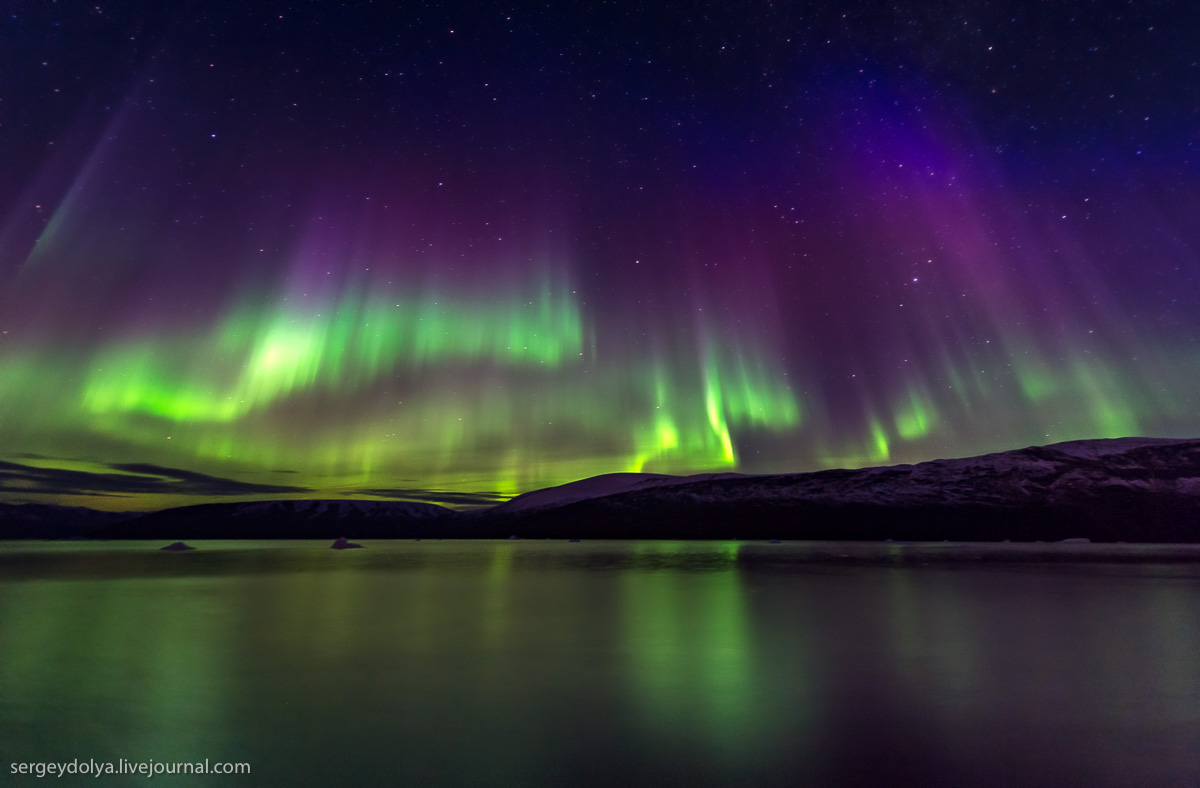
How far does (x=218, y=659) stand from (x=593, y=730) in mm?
11167

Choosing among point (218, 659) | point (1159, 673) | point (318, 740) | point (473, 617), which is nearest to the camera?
point (318, 740)

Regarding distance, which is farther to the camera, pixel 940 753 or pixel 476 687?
pixel 476 687

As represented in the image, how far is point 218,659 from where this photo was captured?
1602 cm

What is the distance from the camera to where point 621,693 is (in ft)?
40.7

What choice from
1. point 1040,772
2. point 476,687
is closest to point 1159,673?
point 1040,772

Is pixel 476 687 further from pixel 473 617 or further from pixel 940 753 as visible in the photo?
pixel 473 617

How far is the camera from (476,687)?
42.2ft

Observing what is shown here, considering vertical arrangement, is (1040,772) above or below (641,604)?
below

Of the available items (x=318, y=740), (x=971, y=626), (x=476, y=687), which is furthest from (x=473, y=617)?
(x=971, y=626)

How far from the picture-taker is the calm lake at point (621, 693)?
8.49 meters

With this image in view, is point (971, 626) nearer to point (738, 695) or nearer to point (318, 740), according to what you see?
point (738, 695)

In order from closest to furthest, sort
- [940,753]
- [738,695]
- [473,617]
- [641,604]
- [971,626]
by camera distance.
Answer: [940,753] < [738,695] < [971,626] < [473,617] < [641,604]

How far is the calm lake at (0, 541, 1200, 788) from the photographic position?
8.49m

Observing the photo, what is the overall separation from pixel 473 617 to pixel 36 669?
12.3 meters
